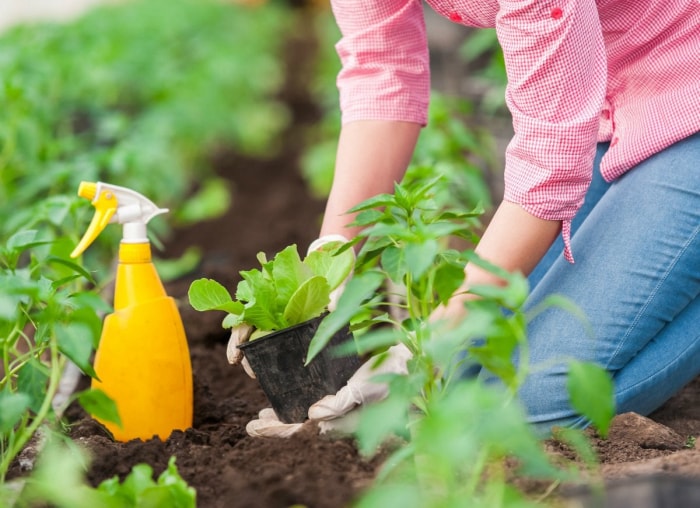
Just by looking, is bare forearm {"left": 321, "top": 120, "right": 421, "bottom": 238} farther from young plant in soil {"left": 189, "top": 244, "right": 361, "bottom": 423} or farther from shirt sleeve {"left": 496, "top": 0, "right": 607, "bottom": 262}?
shirt sleeve {"left": 496, "top": 0, "right": 607, "bottom": 262}

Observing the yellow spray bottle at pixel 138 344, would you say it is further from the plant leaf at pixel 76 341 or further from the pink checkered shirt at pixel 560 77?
the pink checkered shirt at pixel 560 77

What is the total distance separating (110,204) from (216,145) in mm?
5285

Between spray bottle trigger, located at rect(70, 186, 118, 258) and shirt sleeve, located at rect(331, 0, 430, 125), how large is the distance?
58cm

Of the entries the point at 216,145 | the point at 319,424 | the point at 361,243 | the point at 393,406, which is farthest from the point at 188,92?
the point at 393,406

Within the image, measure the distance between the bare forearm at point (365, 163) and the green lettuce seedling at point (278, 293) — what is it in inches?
13.4

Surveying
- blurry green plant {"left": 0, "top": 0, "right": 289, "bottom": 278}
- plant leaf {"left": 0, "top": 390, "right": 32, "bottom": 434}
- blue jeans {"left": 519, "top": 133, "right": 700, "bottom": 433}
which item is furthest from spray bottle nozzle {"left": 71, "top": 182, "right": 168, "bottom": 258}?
blue jeans {"left": 519, "top": 133, "right": 700, "bottom": 433}

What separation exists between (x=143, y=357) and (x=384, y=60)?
0.86 m

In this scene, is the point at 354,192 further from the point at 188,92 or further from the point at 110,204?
the point at 188,92

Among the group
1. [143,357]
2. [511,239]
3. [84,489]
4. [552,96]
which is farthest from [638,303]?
[84,489]

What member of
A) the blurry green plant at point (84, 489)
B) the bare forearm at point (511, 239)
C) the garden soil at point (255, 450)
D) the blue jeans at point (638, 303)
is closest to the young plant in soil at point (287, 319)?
the garden soil at point (255, 450)

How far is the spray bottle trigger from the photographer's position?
6.60 ft

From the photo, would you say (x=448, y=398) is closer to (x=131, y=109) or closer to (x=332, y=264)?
(x=332, y=264)

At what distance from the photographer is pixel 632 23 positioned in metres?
2.10

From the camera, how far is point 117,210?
2.04m
